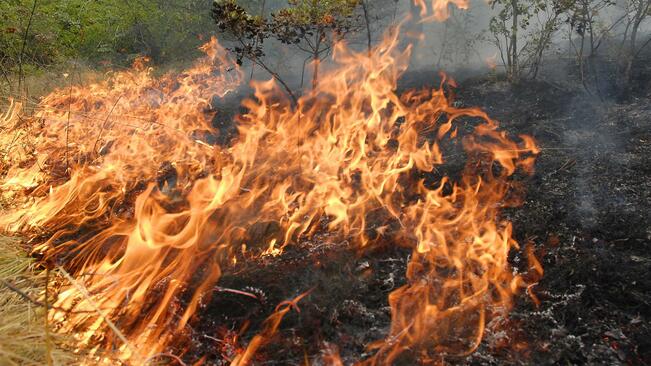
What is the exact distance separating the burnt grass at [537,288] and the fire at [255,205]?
0.12m

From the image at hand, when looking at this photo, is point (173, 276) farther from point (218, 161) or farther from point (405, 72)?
point (405, 72)

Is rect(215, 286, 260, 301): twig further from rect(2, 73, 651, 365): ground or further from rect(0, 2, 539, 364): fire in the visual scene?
rect(0, 2, 539, 364): fire

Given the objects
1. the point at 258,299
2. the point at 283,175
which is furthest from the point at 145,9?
the point at 258,299

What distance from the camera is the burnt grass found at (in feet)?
8.36

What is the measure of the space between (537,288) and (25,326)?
3.65 metres

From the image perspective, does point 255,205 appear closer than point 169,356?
No

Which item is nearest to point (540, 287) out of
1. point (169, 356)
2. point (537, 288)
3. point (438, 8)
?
point (537, 288)

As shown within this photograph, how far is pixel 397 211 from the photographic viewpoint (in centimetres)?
430

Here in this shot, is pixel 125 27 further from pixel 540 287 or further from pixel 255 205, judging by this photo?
pixel 540 287

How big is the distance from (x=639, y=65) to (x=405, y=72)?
16.5ft

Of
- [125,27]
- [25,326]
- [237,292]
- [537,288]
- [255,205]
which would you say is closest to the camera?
[25,326]

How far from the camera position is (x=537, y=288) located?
2996mm

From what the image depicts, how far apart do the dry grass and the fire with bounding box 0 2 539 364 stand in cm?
18

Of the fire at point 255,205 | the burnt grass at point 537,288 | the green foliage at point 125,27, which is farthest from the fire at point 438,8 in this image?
the burnt grass at point 537,288
